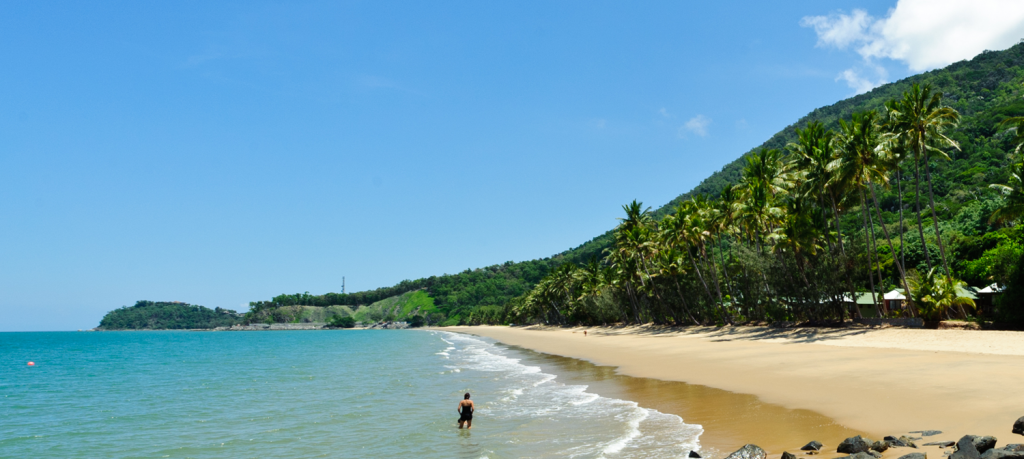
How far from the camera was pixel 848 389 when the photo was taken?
13.3 m

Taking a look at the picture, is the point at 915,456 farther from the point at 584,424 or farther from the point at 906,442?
the point at 584,424

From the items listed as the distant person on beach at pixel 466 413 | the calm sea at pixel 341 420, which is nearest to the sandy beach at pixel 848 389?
the calm sea at pixel 341 420

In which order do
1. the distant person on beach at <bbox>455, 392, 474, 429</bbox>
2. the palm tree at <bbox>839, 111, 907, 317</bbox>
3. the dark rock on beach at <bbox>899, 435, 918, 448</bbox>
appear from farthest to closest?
the palm tree at <bbox>839, 111, 907, 317</bbox>
the distant person on beach at <bbox>455, 392, 474, 429</bbox>
the dark rock on beach at <bbox>899, 435, 918, 448</bbox>

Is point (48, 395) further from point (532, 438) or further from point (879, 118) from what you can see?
point (879, 118)

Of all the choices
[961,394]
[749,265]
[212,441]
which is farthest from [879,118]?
[212,441]

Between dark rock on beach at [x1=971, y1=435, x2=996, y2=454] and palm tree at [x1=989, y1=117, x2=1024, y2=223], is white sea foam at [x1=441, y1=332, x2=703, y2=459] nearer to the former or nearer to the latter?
dark rock on beach at [x1=971, y1=435, x2=996, y2=454]

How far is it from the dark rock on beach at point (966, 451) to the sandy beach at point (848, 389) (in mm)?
440

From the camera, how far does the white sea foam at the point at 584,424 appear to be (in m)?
9.98

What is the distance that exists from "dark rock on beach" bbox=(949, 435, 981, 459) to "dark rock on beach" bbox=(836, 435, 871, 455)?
1.03 m

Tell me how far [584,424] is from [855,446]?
588cm

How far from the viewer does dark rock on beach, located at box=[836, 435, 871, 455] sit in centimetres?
770

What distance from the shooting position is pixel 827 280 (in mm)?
32750

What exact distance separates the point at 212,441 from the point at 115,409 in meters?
9.17

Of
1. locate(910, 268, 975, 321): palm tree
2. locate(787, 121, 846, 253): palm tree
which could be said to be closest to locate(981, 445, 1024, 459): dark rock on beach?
locate(910, 268, 975, 321): palm tree
